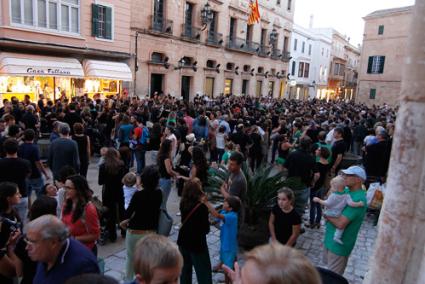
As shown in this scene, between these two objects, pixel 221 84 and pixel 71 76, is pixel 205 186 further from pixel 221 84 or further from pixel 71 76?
pixel 221 84

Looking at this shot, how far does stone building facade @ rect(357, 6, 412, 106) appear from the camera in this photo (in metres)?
34.1

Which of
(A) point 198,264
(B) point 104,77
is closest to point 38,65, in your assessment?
(B) point 104,77

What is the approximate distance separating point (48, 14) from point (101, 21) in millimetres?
3027

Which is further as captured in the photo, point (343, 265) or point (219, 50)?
point (219, 50)

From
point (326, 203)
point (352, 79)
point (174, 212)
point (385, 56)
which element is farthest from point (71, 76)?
point (352, 79)

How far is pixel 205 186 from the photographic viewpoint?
6.12 m

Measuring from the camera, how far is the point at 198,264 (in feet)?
13.4

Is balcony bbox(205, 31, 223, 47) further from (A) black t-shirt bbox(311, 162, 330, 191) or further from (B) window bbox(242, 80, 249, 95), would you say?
(A) black t-shirt bbox(311, 162, 330, 191)

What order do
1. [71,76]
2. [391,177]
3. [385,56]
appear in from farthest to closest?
1. [385,56]
2. [71,76]
3. [391,177]

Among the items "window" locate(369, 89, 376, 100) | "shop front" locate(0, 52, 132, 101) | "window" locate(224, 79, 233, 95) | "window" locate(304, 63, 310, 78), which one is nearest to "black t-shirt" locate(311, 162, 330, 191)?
"shop front" locate(0, 52, 132, 101)

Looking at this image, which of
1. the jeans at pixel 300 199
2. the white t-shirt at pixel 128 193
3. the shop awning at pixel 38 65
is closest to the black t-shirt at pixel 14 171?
the white t-shirt at pixel 128 193

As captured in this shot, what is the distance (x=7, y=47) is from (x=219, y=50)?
16891mm

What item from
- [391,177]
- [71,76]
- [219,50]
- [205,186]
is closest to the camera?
[391,177]

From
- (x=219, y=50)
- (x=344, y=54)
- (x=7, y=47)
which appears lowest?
(x=7, y=47)
